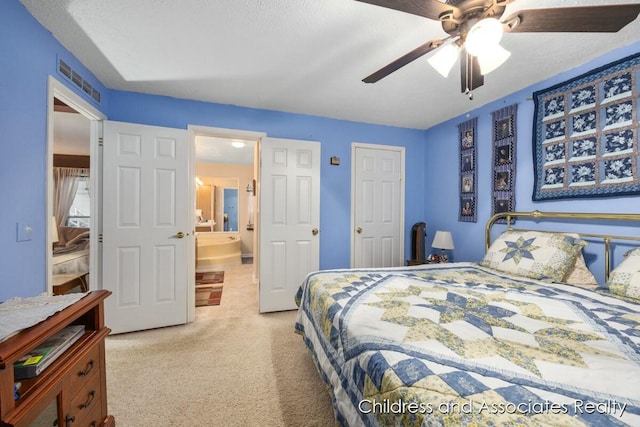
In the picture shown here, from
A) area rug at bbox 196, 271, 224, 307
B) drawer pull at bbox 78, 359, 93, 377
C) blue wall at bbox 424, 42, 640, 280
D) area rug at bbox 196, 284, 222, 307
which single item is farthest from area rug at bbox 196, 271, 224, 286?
blue wall at bbox 424, 42, 640, 280

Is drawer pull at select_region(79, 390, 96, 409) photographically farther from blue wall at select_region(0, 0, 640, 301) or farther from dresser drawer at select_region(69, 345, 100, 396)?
blue wall at select_region(0, 0, 640, 301)

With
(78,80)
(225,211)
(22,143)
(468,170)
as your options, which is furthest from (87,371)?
(225,211)

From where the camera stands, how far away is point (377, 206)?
368cm

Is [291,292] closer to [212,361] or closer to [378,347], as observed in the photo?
[212,361]

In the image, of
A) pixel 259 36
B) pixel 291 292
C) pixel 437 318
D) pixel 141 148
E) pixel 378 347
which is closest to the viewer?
pixel 378 347

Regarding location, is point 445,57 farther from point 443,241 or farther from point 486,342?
point 443,241

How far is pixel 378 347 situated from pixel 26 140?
7.47 feet

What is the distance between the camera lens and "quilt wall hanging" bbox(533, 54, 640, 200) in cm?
189

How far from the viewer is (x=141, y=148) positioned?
2.66 m

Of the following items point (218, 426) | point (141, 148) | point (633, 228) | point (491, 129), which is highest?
point (491, 129)

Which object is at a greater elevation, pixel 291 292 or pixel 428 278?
pixel 428 278

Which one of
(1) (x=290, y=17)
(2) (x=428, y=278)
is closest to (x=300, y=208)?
(2) (x=428, y=278)

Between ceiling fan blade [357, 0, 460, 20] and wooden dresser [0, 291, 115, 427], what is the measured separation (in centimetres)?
173

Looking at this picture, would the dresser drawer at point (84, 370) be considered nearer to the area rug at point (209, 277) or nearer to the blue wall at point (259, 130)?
the blue wall at point (259, 130)
